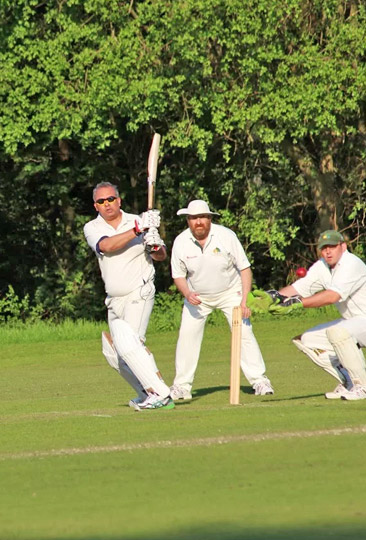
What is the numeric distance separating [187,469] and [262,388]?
4.95 metres

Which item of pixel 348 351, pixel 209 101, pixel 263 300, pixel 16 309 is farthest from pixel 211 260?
pixel 16 309

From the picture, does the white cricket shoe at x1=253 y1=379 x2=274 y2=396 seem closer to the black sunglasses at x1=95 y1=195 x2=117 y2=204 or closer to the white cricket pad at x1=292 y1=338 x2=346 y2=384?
the white cricket pad at x1=292 y1=338 x2=346 y2=384

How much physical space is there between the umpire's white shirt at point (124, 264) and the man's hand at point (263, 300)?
35.7 inches

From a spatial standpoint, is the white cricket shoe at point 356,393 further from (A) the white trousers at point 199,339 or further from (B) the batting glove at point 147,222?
(B) the batting glove at point 147,222

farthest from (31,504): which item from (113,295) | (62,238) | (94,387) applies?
(62,238)

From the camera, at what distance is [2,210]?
28812mm

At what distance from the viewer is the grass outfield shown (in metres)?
6.10

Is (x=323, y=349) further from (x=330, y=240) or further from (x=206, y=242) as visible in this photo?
(x=206, y=242)

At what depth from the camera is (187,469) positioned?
24.8 ft

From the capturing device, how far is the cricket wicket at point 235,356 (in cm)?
1084

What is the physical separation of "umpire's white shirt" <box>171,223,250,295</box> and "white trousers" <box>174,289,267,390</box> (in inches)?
4.7

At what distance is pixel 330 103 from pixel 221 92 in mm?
2111

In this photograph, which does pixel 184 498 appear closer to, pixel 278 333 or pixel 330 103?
pixel 278 333

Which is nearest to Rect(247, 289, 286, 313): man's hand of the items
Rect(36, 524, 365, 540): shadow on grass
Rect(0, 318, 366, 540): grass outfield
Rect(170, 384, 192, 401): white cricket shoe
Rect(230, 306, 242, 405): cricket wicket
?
Rect(230, 306, 242, 405): cricket wicket
